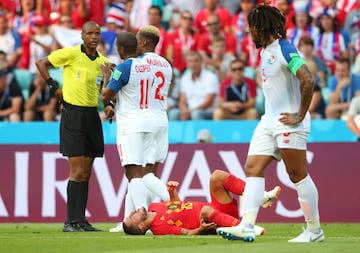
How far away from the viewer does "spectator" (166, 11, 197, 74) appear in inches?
831

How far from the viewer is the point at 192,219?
12.2 meters

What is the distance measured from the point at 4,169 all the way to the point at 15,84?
3.37 metres

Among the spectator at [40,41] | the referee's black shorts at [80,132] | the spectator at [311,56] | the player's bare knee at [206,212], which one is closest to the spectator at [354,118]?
the spectator at [311,56]

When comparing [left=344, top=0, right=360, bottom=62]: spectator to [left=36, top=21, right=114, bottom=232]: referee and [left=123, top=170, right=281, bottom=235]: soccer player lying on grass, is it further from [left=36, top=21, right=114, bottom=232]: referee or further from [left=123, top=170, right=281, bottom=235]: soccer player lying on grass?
[left=123, top=170, right=281, bottom=235]: soccer player lying on grass

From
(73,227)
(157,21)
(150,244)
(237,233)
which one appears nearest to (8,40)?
(157,21)

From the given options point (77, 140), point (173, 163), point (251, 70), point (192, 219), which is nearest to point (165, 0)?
point (251, 70)

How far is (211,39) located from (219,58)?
1.59 feet

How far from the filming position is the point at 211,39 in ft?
69.2

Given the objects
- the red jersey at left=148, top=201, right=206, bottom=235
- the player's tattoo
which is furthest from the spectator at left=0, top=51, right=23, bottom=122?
the player's tattoo

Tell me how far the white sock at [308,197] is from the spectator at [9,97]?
10475 mm

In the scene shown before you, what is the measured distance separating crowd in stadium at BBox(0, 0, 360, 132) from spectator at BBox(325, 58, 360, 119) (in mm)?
17

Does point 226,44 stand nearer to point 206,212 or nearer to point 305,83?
point 206,212

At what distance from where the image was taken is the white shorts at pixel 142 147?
13.1m

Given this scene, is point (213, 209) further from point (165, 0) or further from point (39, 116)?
point (165, 0)
